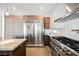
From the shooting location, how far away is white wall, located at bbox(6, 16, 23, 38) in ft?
5.82

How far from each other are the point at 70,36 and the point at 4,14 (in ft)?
3.37

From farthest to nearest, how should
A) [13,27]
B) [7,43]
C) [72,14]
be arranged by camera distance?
1. [7,43]
2. [72,14]
3. [13,27]

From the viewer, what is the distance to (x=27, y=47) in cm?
207

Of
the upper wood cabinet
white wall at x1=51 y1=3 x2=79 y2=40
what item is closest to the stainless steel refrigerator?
the upper wood cabinet

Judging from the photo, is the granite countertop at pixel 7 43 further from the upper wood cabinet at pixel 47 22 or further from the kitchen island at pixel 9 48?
the upper wood cabinet at pixel 47 22

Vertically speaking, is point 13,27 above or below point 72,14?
below

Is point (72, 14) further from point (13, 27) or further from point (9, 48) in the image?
point (9, 48)

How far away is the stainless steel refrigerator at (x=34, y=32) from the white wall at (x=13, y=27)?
0.15 m

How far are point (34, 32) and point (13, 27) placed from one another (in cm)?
40

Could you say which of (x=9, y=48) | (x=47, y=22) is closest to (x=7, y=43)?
(x=9, y=48)

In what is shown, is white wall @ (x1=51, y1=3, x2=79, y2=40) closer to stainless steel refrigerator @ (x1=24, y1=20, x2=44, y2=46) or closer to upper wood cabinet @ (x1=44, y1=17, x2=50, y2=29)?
upper wood cabinet @ (x1=44, y1=17, x2=50, y2=29)

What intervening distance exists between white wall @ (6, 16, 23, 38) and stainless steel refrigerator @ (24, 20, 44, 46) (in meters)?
0.15

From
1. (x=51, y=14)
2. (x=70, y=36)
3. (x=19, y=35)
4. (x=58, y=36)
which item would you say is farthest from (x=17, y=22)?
(x=70, y=36)

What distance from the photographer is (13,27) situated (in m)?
1.84
